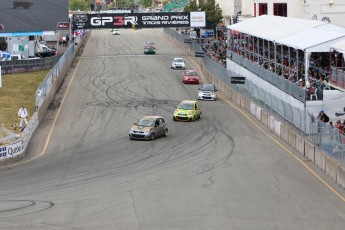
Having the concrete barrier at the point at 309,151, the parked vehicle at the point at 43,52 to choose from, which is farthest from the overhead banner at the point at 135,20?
the concrete barrier at the point at 309,151

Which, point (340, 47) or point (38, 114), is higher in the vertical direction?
point (340, 47)

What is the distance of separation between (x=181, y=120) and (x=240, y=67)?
69.7 feet

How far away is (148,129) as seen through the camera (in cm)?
4288

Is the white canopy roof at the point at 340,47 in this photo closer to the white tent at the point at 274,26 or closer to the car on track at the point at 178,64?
the white tent at the point at 274,26

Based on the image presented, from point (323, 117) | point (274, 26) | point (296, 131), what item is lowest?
point (296, 131)

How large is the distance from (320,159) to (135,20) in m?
63.4

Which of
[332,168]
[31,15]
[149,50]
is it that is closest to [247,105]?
[332,168]

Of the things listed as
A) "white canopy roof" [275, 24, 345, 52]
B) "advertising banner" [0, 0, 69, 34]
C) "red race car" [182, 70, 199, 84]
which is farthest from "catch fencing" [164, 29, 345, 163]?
"advertising banner" [0, 0, 69, 34]

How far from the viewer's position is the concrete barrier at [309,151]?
36.0 meters

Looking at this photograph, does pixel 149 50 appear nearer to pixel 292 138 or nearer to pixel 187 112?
pixel 187 112

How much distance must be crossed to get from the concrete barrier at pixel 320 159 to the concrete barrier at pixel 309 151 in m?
0.62

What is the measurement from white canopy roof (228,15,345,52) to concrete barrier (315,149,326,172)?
11.1 meters

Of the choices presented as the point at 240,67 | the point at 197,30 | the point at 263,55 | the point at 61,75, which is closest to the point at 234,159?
the point at 263,55

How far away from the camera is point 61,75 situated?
237ft
